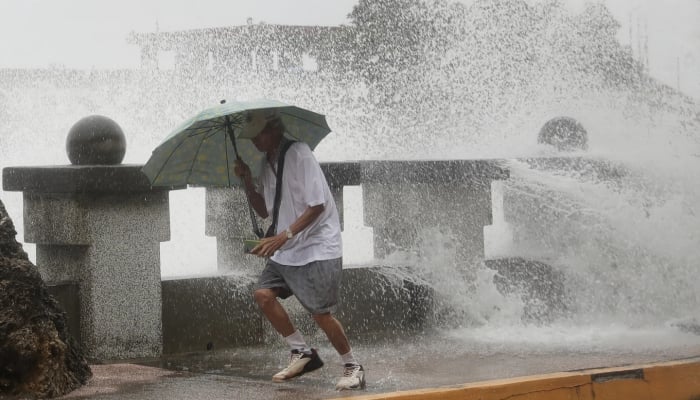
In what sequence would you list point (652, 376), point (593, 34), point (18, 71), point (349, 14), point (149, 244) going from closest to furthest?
1. point (652, 376)
2. point (149, 244)
3. point (18, 71)
4. point (593, 34)
5. point (349, 14)

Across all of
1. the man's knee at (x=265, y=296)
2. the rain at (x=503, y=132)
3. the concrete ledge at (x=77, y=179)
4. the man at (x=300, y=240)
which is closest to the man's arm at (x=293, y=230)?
the man at (x=300, y=240)

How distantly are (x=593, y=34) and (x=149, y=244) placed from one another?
8092mm

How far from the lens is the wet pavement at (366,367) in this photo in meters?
5.64

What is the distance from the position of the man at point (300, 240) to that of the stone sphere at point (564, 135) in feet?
18.5

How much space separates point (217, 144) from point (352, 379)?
5.22ft

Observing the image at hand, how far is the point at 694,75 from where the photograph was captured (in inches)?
541

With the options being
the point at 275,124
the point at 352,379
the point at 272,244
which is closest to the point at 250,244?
the point at 272,244

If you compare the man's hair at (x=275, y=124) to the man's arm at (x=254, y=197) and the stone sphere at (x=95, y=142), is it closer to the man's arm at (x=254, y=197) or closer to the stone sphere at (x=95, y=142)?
the man's arm at (x=254, y=197)

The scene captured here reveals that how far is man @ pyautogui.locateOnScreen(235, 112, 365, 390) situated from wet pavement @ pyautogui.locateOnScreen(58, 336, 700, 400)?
0.39m

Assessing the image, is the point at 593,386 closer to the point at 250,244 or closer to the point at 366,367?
the point at 366,367

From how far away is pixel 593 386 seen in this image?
5973 millimetres

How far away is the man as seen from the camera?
5508 millimetres

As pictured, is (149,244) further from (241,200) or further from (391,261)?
(391,261)

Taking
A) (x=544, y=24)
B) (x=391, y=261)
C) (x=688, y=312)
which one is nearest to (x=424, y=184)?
(x=391, y=261)
